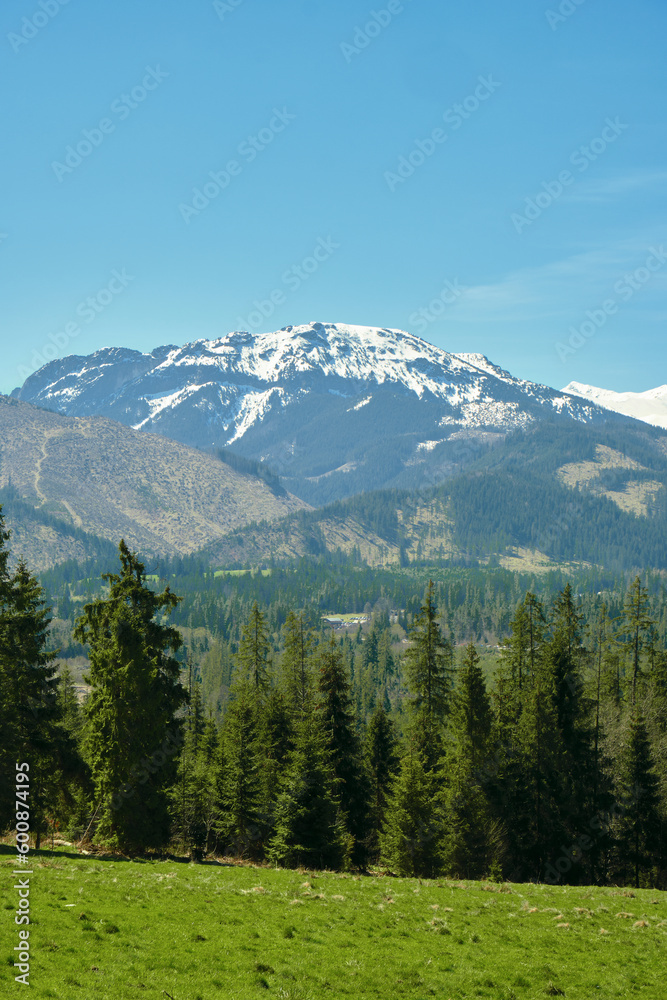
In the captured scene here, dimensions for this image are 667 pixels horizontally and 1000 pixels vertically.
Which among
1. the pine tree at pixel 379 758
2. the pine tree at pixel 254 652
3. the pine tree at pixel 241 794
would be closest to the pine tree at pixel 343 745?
the pine tree at pixel 241 794

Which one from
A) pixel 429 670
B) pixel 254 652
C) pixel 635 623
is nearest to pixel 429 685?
pixel 429 670

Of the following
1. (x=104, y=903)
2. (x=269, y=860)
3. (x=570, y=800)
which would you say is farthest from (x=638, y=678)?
(x=104, y=903)

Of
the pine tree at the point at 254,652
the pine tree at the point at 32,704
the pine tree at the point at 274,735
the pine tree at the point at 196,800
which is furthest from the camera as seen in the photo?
the pine tree at the point at 254,652

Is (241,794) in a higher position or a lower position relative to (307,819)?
higher

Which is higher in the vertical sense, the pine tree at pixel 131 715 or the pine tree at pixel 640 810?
the pine tree at pixel 131 715

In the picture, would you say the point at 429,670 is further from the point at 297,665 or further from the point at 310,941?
the point at 310,941

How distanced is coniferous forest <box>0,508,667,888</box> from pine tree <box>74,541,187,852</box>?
95 mm

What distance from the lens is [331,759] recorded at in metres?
47.0

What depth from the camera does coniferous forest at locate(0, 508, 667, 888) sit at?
36.0 metres

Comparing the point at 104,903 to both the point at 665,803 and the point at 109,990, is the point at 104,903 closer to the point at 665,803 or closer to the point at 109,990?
the point at 109,990

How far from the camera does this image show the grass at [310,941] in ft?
57.9

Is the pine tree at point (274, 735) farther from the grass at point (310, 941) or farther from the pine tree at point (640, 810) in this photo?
the pine tree at point (640, 810)

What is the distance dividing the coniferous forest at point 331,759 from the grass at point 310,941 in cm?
832

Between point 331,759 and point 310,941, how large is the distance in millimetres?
26209
